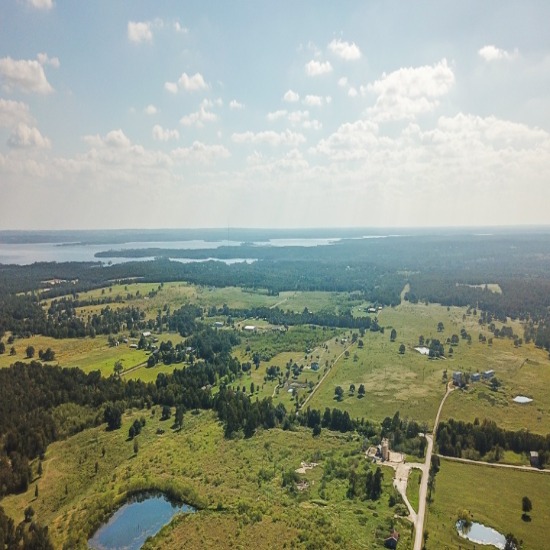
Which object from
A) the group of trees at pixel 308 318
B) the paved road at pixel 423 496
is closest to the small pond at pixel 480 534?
the paved road at pixel 423 496

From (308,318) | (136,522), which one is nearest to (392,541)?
(136,522)

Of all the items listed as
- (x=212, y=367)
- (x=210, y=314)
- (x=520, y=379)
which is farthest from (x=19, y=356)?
(x=520, y=379)

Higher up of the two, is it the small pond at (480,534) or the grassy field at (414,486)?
the grassy field at (414,486)

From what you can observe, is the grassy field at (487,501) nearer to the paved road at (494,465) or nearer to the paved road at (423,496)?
the paved road at (494,465)

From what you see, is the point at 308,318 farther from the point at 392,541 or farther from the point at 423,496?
the point at 392,541

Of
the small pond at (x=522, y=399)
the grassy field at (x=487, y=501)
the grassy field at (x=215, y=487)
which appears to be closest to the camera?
the grassy field at (x=215, y=487)

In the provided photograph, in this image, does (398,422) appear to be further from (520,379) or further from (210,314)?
(210,314)

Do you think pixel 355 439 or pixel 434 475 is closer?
pixel 434 475

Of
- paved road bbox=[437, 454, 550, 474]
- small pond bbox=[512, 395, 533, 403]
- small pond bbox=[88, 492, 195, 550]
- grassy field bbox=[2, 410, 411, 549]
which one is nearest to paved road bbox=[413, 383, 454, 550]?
grassy field bbox=[2, 410, 411, 549]
